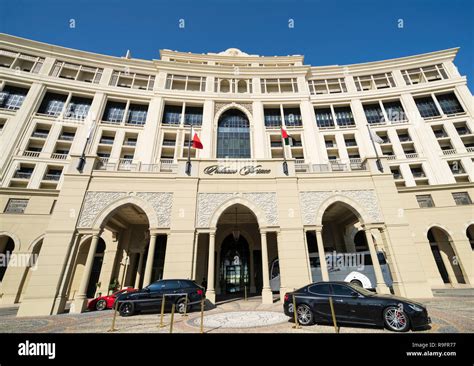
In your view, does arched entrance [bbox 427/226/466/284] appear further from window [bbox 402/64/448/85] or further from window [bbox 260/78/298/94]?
window [bbox 260/78/298/94]

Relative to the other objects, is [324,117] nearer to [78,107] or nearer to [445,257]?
[445,257]

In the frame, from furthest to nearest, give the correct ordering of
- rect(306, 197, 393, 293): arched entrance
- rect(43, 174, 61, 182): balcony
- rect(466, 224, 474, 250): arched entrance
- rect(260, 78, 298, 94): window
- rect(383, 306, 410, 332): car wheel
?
rect(260, 78, 298, 94): window < rect(43, 174, 61, 182): balcony < rect(466, 224, 474, 250): arched entrance < rect(306, 197, 393, 293): arched entrance < rect(383, 306, 410, 332): car wheel

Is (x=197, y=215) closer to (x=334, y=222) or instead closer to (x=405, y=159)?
(x=334, y=222)

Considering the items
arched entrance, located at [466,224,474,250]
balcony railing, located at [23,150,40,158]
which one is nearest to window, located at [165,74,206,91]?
balcony railing, located at [23,150,40,158]

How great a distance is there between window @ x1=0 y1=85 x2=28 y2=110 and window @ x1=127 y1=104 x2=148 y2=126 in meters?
12.9

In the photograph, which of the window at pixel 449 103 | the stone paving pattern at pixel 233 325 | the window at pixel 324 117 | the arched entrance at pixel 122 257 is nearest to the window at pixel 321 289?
the stone paving pattern at pixel 233 325

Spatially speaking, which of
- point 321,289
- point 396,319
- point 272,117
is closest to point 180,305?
point 321,289

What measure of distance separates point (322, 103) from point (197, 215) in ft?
88.1

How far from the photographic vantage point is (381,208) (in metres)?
13.8

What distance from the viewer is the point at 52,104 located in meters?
28.2

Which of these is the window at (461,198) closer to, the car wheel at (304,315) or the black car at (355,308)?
the black car at (355,308)

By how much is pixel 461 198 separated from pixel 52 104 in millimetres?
50801

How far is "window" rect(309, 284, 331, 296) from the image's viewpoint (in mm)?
7248
